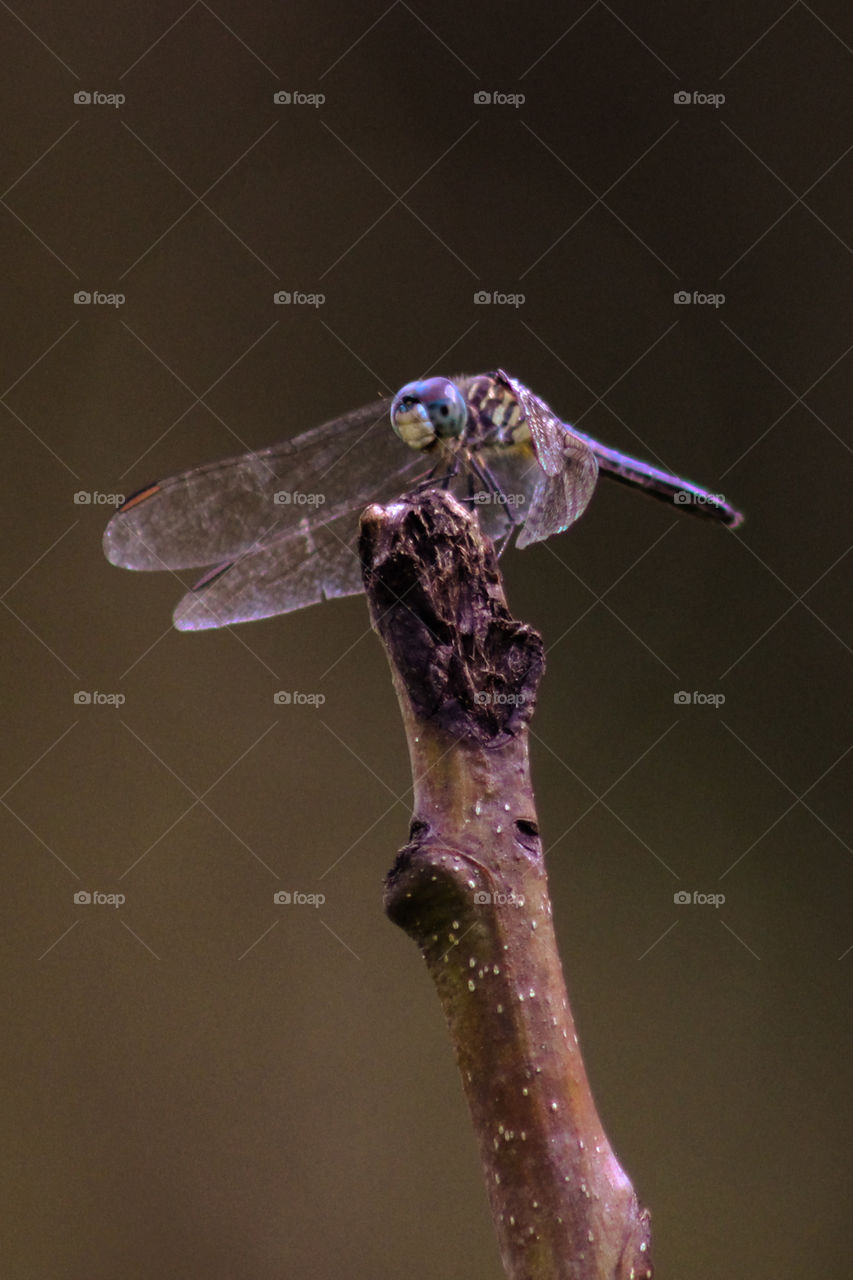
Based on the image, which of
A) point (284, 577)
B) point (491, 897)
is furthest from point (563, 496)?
point (491, 897)

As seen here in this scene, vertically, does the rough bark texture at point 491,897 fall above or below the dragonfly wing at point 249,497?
below

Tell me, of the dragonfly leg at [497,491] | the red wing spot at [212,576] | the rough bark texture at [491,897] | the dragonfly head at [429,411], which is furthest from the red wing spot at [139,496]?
the rough bark texture at [491,897]

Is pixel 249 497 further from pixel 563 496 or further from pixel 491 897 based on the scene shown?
pixel 491 897

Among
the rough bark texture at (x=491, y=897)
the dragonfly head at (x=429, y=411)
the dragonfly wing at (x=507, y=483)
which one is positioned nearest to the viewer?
the rough bark texture at (x=491, y=897)

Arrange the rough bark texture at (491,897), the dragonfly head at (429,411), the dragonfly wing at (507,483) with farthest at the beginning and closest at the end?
the dragonfly wing at (507,483) → the dragonfly head at (429,411) → the rough bark texture at (491,897)

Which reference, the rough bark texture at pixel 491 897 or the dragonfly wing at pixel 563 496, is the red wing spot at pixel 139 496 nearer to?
the dragonfly wing at pixel 563 496

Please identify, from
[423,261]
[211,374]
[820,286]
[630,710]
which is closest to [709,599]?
[630,710]

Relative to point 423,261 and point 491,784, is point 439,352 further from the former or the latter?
point 491,784

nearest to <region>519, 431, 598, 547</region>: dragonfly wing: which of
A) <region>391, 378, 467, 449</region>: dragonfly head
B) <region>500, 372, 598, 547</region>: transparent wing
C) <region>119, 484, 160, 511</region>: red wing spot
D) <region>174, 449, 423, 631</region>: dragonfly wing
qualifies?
<region>500, 372, 598, 547</region>: transparent wing
